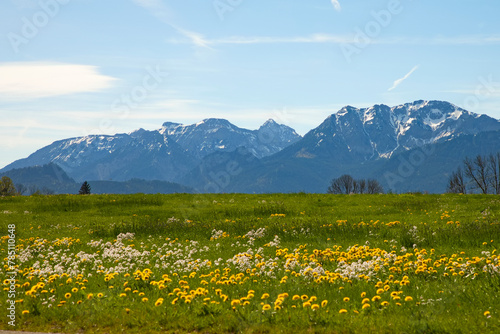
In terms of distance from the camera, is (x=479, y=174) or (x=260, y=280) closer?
(x=260, y=280)

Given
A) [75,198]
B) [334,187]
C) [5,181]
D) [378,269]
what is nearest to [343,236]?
[378,269]

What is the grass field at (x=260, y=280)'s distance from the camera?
9.12m

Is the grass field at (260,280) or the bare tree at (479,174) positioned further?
the bare tree at (479,174)

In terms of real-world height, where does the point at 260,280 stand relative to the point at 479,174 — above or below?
above

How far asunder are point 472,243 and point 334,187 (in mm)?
172225

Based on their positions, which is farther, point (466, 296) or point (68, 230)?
point (68, 230)

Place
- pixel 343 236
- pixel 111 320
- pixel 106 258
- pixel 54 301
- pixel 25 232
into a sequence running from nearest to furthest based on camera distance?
pixel 111 320 → pixel 54 301 → pixel 106 258 → pixel 343 236 → pixel 25 232

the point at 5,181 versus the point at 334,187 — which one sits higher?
the point at 5,181

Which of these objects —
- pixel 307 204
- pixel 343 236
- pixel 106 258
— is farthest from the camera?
pixel 307 204

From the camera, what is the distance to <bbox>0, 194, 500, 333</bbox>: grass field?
29.9 ft

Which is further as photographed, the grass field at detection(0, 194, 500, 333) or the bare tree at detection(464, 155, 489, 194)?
the bare tree at detection(464, 155, 489, 194)

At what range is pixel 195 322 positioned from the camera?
30.5 feet

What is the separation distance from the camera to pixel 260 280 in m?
12.0

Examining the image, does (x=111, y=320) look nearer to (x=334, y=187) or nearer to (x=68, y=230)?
(x=68, y=230)
